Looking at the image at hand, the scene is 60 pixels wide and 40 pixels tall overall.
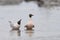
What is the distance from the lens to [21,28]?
2317 cm

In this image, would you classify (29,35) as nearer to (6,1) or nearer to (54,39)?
(54,39)

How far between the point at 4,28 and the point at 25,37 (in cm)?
383

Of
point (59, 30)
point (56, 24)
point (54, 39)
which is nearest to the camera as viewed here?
point (54, 39)

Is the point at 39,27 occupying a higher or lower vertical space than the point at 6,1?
higher

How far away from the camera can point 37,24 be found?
83.1 feet

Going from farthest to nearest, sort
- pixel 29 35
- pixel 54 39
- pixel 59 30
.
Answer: pixel 59 30, pixel 29 35, pixel 54 39

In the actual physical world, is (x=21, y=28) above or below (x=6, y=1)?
above

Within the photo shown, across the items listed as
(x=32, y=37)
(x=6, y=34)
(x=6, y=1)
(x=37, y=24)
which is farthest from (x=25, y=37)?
(x=6, y=1)

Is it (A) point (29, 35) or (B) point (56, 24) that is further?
(B) point (56, 24)

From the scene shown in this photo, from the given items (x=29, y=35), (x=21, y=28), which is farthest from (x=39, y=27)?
(x=29, y=35)

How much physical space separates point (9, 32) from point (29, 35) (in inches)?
72.7

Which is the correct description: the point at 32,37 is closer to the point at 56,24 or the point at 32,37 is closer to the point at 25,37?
the point at 25,37

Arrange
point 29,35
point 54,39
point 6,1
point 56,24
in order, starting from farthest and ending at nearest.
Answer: point 6,1 → point 56,24 → point 29,35 → point 54,39

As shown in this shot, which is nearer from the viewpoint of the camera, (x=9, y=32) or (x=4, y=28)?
(x=9, y=32)
